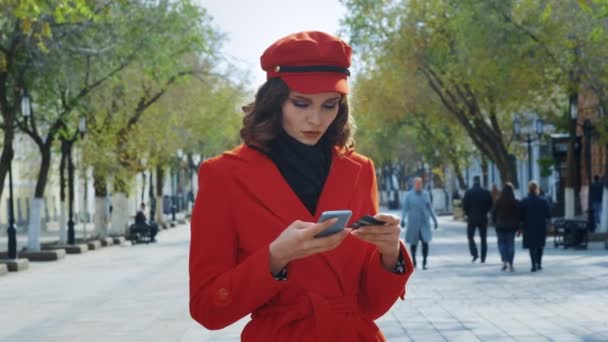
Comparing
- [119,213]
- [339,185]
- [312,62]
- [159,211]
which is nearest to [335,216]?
[339,185]

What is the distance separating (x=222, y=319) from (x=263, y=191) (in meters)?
0.37

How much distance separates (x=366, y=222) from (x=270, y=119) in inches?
20.5

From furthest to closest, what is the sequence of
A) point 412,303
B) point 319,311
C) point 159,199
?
1. point 159,199
2. point 412,303
3. point 319,311

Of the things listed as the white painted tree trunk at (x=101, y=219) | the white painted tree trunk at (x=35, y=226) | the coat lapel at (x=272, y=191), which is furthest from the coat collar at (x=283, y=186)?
the white painted tree trunk at (x=101, y=219)

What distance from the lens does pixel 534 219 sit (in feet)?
76.9

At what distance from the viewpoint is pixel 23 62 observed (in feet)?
99.0

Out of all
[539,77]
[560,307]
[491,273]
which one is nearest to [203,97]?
[539,77]

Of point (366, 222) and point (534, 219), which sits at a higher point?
point (366, 222)

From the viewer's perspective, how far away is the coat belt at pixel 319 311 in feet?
11.6

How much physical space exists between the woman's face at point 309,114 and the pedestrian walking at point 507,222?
1974 centimetres

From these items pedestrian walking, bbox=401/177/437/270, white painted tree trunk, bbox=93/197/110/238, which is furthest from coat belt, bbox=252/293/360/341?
white painted tree trunk, bbox=93/197/110/238

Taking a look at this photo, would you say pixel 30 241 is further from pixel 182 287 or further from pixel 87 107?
pixel 182 287

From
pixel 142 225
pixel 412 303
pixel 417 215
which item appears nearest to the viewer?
pixel 412 303

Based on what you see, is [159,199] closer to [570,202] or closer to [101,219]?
[101,219]
